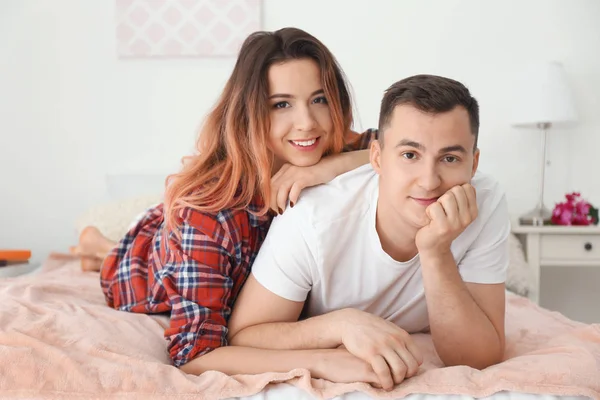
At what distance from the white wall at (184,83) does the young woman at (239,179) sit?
66.6 inches

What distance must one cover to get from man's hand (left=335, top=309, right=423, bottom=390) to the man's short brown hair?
15.4 inches

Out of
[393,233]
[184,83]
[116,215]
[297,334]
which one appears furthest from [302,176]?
[184,83]

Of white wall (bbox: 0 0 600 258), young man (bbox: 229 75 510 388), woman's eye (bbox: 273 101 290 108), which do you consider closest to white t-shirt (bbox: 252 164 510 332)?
young man (bbox: 229 75 510 388)

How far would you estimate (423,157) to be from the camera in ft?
3.89

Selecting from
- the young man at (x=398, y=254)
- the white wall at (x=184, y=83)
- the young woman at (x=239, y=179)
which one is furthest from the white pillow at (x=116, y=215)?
the young man at (x=398, y=254)

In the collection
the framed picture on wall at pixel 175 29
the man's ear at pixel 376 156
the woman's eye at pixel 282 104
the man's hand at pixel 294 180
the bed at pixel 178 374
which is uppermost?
the framed picture on wall at pixel 175 29

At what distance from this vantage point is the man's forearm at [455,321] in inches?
47.6

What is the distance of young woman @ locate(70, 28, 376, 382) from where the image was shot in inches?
52.5

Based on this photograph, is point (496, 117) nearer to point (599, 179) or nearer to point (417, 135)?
point (599, 179)

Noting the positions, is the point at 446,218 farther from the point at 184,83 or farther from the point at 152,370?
the point at 184,83

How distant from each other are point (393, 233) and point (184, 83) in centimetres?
225

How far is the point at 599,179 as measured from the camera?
Answer: 3236 mm

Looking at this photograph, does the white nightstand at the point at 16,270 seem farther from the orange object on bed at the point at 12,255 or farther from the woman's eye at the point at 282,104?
the woman's eye at the point at 282,104

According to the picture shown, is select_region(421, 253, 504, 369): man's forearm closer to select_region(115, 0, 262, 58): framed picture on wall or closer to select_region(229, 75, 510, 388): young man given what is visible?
select_region(229, 75, 510, 388): young man
